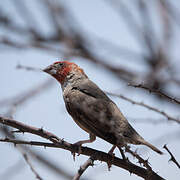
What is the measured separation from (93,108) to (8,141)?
6.04ft

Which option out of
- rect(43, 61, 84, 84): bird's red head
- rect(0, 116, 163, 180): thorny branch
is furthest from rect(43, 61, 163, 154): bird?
rect(0, 116, 163, 180): thorny branch

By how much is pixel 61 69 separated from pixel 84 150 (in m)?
3.00

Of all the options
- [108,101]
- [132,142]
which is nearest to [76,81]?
[108,101]

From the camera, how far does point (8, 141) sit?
2.56m


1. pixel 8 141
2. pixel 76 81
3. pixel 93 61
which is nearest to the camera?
pixel 8 141

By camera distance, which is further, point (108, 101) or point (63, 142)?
point (108, 101)

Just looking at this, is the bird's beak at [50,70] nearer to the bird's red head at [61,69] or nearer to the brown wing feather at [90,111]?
the bird's red head at [61,69]

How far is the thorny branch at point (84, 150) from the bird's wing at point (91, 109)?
362mm

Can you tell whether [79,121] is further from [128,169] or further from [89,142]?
[128,169]

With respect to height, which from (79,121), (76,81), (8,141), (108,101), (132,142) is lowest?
(8,141)

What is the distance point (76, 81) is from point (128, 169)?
2758 mm

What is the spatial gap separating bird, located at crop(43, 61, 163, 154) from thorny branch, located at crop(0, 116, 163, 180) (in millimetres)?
271

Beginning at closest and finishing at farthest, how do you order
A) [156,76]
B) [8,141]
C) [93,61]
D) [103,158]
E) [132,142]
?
[8,141], [156,76], [103,158], [93,61], [132,142]

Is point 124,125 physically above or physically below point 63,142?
above
